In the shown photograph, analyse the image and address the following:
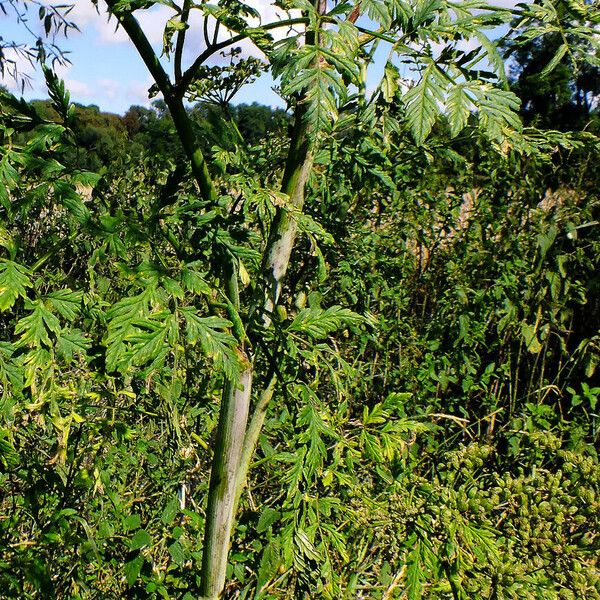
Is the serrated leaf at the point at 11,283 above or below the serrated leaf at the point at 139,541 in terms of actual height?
above

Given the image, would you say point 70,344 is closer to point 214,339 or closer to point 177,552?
point 214,339

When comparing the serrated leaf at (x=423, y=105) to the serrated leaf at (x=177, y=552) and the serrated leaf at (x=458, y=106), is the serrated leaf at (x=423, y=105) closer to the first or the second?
the serrated leaf at (x=458, y=106)

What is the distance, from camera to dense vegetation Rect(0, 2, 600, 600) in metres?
Result: 1.41

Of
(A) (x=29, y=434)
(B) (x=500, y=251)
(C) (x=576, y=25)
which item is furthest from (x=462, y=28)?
(B) (x=500, y=251)

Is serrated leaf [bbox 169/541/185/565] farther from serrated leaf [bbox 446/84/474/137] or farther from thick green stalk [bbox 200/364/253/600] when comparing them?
serrated leaf [bbox 446/84/474/137]

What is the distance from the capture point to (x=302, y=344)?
1.74m

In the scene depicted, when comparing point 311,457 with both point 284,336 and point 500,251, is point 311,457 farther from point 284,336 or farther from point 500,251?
point 500,251

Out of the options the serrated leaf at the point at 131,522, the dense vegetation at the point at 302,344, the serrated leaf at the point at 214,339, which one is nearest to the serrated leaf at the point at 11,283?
the dense vegetation at the point at 302,344

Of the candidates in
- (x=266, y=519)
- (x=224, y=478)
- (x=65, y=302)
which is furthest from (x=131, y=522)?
(x=65, y=302)

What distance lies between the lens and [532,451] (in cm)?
318

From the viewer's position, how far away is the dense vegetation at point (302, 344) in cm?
141

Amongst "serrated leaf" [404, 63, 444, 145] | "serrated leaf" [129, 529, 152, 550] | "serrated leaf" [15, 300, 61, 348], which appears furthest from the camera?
"serrated leaf" [129, 529, 152, 550]

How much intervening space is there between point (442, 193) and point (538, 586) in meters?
2.61

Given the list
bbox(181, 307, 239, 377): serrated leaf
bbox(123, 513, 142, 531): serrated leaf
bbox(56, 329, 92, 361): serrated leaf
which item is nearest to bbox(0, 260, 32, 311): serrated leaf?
bbox(56, 329, 92, 361): serrated leaf
